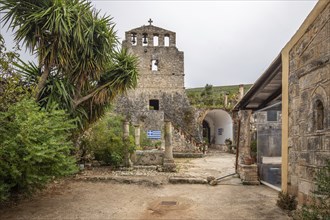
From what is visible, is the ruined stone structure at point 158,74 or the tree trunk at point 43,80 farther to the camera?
the ruined stone structure at point 158,74

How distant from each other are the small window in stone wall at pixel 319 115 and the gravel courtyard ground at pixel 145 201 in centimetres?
215

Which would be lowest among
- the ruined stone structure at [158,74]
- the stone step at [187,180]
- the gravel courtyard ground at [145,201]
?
the gravel courtyard ground at [145,201]

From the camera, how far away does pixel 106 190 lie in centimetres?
783

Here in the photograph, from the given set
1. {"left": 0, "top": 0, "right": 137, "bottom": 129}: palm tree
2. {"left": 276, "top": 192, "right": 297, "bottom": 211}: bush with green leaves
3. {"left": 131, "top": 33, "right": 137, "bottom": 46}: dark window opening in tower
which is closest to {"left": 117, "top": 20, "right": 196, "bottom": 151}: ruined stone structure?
{"left": 131, "top": 33, "right": 137, "bottom": 46}: dark window opening in tower

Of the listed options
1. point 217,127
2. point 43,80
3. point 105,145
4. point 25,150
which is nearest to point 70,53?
point 43,80

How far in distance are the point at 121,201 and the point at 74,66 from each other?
179 inches

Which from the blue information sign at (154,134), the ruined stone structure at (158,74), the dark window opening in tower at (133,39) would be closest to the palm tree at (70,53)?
the blue information sign at (154,134)

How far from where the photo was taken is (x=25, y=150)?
5000 mm

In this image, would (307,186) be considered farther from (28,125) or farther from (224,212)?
(28,125)

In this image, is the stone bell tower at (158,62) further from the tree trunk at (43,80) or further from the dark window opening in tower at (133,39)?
the tree trunk at (43,80)

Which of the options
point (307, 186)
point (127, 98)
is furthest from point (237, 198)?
point (127, 98)

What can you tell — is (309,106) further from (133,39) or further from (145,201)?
(133,39)

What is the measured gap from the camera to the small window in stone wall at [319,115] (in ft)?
14.1

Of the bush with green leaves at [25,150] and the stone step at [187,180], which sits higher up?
the bush with green leaves at [25,150]
